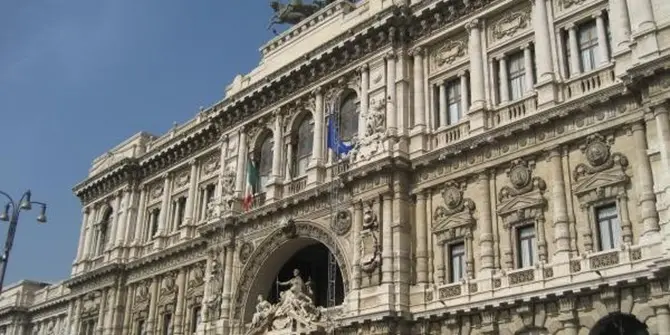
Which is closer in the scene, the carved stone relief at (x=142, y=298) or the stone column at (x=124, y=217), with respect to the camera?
the carved stone relief at (x=142, y=298)

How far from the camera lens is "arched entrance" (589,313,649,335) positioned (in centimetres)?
1800

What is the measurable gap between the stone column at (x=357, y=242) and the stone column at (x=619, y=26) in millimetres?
9409

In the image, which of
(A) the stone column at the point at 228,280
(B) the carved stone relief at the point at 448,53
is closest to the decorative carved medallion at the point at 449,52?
(B) the carved stone relief at the point at 448,53

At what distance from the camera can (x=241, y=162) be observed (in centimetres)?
3150

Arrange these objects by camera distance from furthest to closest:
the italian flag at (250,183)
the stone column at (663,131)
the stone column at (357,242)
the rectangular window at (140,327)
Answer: the rectangular window at (140,327)
the italian flag at (250,183)
the stone column at (357,242)
the stone column at (663,131)

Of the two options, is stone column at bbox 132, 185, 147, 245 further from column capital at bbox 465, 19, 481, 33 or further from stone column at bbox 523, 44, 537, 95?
stone column at bbox 523, 44, 537, 95

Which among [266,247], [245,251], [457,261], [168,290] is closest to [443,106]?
[457,261]

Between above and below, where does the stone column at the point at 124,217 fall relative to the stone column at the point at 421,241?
above

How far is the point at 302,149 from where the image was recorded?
96.8 feet

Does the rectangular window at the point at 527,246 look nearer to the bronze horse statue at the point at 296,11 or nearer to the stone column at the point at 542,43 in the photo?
the stone column at the point at 542,43

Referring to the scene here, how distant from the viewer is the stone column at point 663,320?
16844 mm

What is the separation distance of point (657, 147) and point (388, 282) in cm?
880

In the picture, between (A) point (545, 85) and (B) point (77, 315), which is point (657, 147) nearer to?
(A) point (545, 85)

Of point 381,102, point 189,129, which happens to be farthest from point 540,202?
point 189,129
